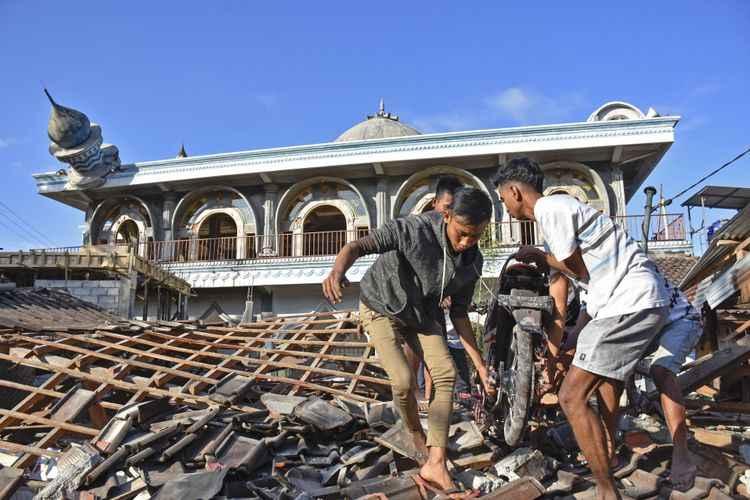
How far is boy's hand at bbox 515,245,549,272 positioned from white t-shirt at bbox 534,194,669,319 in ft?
1.61

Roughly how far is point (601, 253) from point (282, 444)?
7.06ft

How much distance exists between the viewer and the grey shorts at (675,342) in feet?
8.63

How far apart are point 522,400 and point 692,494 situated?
0.82m

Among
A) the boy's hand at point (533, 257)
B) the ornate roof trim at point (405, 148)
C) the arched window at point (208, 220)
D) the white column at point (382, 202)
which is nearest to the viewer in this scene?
the boy's hand at point (533, 257)

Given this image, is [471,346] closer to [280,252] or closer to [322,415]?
[322,415]

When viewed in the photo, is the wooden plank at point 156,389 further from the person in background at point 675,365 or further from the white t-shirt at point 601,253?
the white t-shirt at point 601,253

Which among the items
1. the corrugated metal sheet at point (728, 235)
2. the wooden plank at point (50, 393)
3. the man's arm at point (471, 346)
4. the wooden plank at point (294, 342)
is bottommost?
the wooden plank at point (50, 393)

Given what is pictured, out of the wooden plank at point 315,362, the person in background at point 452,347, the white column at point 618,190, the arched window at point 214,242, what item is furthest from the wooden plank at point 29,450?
the white column at point 618,190

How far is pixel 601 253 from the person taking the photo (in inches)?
96.9

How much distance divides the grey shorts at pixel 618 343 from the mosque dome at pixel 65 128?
1820 centimetres

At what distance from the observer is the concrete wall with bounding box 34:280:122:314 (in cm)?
1227

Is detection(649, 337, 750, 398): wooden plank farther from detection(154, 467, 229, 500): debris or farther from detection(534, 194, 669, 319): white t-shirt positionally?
detection(154, 467, 229, 500): debris

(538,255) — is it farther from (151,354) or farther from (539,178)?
(151,354)

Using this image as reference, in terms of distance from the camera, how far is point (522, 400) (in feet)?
9.15
